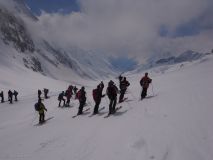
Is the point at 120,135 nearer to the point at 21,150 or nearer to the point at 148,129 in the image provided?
the point at 148,129

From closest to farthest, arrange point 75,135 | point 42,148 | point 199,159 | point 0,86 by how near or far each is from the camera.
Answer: point 199,159
point 42,148
point 75,135
point 0,86

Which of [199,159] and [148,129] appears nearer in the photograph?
[199,159]

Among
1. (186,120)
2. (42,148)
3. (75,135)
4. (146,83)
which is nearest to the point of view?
(186,120)

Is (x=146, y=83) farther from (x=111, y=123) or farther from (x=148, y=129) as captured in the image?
(x=148, y=129)

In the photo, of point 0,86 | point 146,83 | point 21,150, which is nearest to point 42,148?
point 21,150

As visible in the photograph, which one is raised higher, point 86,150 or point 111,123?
point 111,123

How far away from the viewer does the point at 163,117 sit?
1523cm

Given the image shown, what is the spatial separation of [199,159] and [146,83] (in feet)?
41.7

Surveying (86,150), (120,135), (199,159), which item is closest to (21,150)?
(86,150)

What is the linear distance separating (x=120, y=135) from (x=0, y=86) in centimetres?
8296

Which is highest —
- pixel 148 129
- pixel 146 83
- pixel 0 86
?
pixel 0 86

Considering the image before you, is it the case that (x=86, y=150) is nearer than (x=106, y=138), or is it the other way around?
(x=86, y=150)

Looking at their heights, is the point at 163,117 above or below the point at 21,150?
above

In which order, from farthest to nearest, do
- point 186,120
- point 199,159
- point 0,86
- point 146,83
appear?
point 0,86
point 146,83
point 186,120
point 199,159
